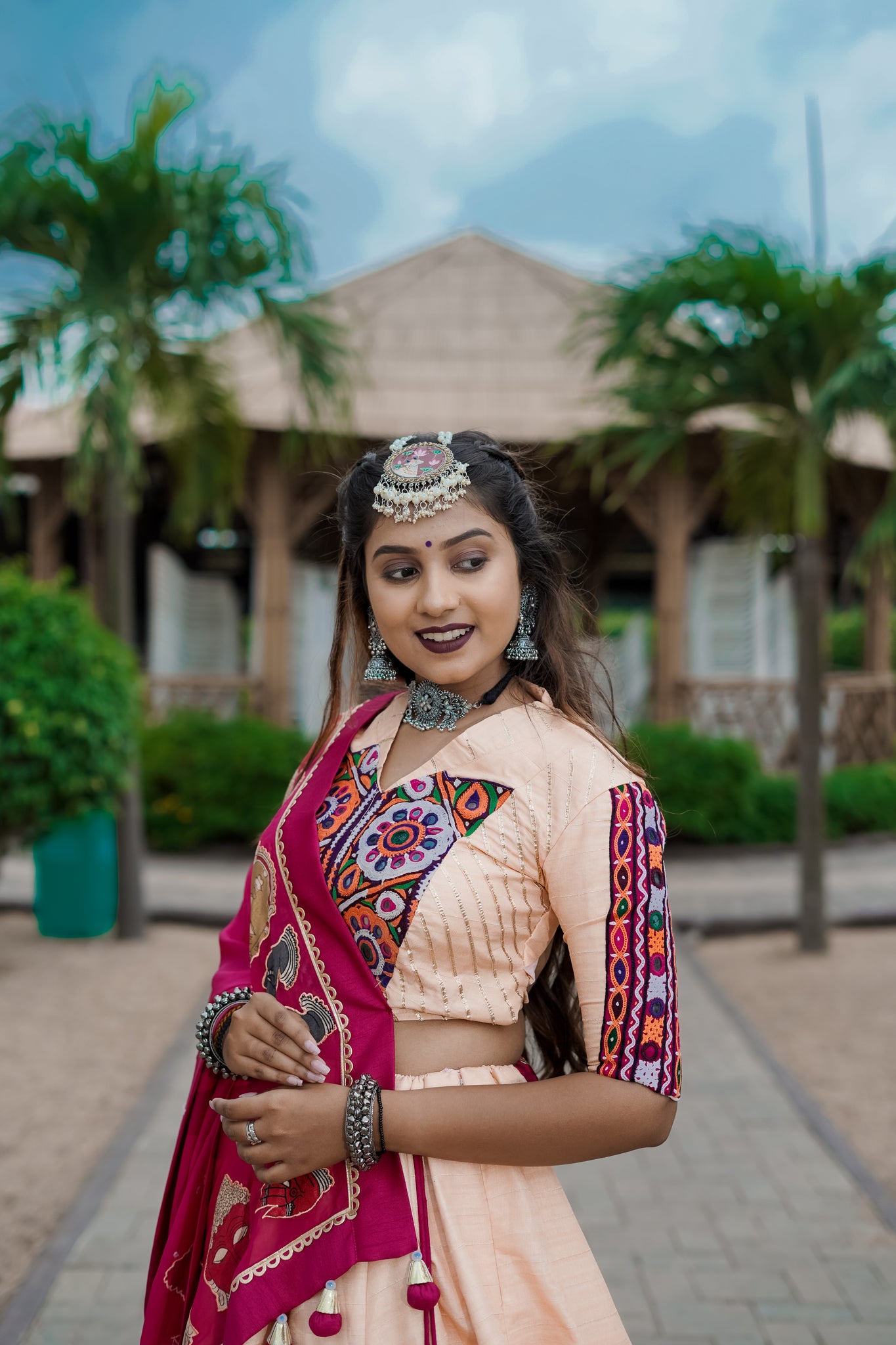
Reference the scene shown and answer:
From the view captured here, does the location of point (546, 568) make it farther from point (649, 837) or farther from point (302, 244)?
point (302, 244)

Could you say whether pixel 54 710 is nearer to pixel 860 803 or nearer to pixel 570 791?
pixel 570 791

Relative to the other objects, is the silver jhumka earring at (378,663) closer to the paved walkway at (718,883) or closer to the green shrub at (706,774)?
the paved walkway at (718,883)

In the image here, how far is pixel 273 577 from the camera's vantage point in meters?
11.6

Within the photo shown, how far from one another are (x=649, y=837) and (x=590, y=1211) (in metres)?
2.80

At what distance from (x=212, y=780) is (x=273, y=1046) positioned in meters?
9.09

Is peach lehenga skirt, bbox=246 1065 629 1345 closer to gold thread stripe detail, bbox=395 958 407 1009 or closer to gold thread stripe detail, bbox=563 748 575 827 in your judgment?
gold thread stripe detail, bbox=395 958 407 1009

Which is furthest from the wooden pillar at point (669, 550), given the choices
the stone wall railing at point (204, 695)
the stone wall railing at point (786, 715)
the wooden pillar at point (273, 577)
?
the stone wall railing at point (204, 695)

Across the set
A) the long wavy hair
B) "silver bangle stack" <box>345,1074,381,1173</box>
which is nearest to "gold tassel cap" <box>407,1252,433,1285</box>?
"silver bangle stack" <box>345,1074,381,1173</box>

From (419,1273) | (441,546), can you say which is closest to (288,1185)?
(419,1273)

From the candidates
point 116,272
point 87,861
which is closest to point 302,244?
point 116,272

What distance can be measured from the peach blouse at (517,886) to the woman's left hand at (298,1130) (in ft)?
0.44

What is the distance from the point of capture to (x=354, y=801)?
1478 millimetres

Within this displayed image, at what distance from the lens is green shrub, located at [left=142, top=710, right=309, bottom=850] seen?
10.2 m

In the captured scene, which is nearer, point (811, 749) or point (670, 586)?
point (811, 749)
